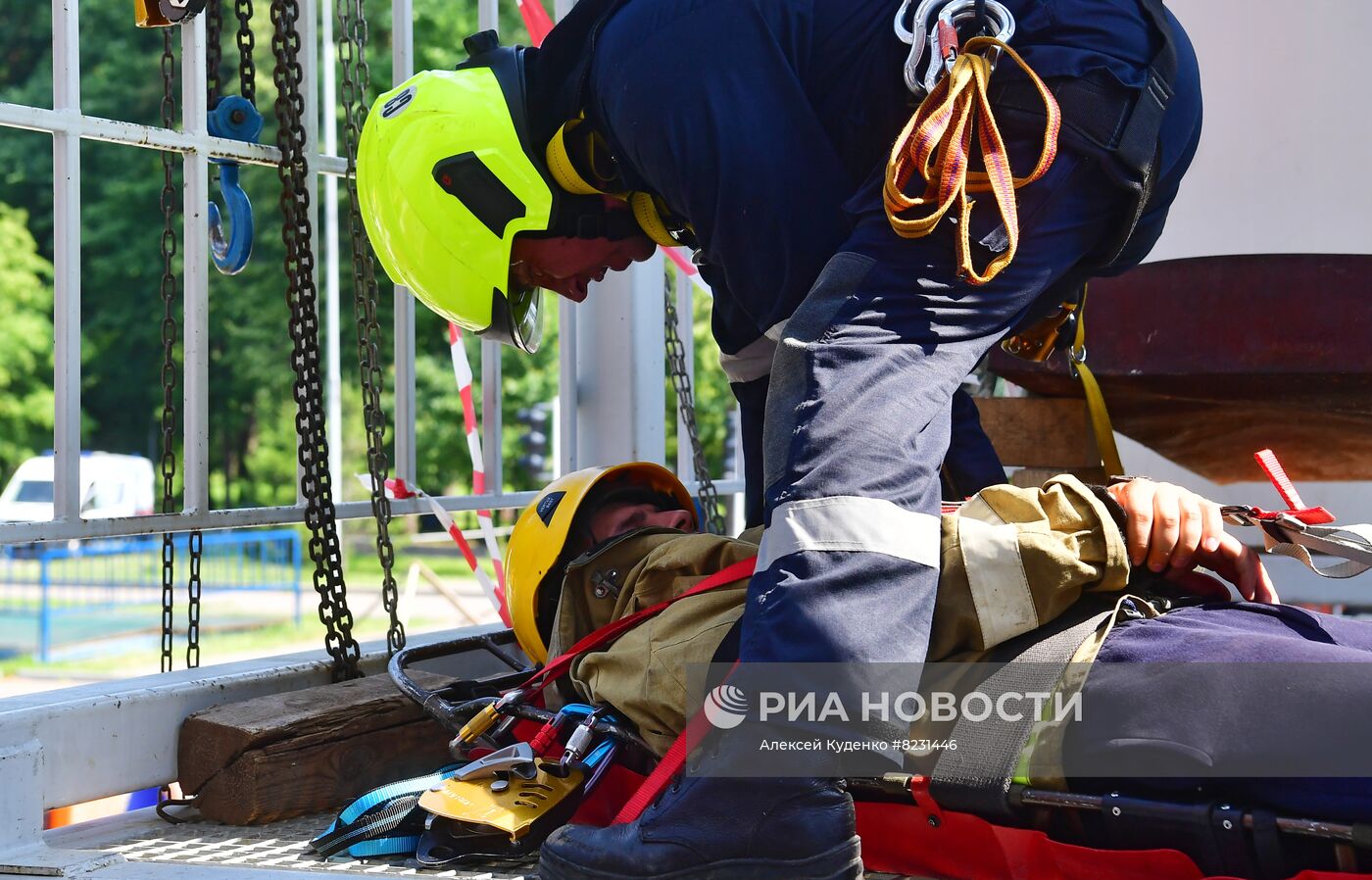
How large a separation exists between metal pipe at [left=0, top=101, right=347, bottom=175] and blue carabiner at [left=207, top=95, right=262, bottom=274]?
1.4 inches

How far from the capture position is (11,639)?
19.3 m

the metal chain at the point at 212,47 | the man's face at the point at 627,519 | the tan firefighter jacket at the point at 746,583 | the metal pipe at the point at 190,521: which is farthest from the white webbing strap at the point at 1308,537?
the metal chain at the point at 212,47

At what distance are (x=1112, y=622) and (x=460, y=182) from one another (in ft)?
5.60

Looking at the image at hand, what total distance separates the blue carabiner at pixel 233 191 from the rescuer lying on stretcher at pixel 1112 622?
1425 millimetres

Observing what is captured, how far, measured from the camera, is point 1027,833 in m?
2.00

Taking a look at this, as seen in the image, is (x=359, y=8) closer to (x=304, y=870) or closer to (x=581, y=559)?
(x=581, y=559)

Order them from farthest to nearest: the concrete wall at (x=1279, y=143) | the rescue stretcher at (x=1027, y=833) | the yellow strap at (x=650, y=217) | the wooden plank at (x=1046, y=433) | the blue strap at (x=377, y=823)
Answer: the concrete wall at (x=1279, y=143)
the wooden plank at (x=1046, y=433)
the yellow strap at (x=650, y=217)
the blue strap at (x=377, y=823)
the rescue stretcher at (x=1027, y=833)

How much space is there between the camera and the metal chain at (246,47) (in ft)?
11.0

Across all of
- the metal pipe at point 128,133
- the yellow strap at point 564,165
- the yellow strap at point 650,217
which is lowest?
the yellow strap at point 650,217

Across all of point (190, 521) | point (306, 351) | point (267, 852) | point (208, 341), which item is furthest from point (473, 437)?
point (267, 852)

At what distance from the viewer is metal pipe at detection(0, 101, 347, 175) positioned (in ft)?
9.45

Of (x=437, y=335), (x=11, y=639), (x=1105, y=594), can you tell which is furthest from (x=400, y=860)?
(x=437, y=335)

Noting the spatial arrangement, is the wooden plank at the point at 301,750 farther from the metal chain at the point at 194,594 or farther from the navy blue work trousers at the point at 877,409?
the navy blue work trousers at the point at 877,409

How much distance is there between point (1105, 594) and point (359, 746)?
1.67 m
